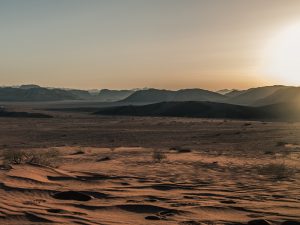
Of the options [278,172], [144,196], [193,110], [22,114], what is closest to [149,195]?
[144,196]

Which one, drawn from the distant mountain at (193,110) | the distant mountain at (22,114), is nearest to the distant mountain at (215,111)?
the distant mountain at (193,110)

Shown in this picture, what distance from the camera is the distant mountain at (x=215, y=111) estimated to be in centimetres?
7675

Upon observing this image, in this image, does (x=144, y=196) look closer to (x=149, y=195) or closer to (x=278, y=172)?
(x=149, y=195)

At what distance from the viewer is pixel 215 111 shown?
271 feet

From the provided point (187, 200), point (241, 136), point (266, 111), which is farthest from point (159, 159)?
point (266, 111)

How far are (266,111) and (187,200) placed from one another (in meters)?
73.2

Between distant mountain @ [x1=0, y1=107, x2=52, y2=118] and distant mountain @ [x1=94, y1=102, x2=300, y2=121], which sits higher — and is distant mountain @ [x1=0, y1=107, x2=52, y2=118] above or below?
below

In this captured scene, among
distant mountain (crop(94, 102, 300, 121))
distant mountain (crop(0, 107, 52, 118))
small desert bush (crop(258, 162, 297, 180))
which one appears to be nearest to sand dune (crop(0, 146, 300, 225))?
small desert bush (crop(258, 162, 297, 180))

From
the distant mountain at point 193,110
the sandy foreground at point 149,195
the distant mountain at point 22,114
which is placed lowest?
the sandy foreground at point 149,195

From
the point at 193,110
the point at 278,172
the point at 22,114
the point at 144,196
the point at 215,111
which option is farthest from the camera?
→ the point at 193,110

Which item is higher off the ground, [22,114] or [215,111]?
[215,111]

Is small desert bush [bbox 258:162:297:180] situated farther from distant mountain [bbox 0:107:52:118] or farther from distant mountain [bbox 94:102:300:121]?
distant mountain [bbox 0:107:52:118]

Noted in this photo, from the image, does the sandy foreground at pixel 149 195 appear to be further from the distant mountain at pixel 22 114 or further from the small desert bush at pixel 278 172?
the distant mountain at pixel 22 114

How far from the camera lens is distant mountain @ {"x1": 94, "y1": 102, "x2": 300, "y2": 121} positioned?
7675cm
